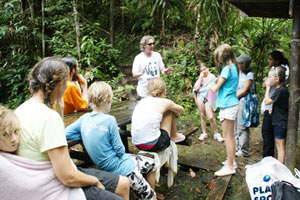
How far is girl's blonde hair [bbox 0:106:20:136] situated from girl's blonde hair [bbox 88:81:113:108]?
845 mm

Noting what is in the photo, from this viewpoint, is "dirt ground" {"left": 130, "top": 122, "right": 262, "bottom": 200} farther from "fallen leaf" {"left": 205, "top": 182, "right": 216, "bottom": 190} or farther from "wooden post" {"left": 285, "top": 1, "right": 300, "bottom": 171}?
"wooden post" {"left": 285, "top": 1, "right": 300, "bottom": 171}

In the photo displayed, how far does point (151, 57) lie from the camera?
4.64 metres

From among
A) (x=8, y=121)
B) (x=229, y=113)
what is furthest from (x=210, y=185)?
(x=8, y=121)

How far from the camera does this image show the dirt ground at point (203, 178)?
333 cm

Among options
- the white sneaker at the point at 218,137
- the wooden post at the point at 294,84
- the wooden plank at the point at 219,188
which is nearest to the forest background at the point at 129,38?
the white sneaker at the point at 218,137

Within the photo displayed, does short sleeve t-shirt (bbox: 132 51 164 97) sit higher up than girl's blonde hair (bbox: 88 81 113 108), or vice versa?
short sleeve t-shirt (bbox: 132 51 164 97)

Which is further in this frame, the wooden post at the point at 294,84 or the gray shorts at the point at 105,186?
the wooden post at the point at 294,84

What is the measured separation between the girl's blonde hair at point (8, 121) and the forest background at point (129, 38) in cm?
548

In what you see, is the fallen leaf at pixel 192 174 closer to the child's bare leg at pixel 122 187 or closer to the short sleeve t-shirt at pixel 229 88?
the short sleeve t-shirt at pixel 229 88

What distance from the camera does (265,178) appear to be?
2.58 metres

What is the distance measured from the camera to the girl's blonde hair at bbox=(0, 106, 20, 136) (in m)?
1.53

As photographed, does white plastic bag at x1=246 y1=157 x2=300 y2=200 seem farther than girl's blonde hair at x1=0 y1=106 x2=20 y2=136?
Yes

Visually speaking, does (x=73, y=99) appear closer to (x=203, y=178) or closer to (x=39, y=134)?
(x=39, y=134)

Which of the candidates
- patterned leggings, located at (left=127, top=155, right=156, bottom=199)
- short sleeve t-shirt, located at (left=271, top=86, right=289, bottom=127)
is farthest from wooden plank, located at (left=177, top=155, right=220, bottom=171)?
patterned leggings, located at (left=127, top=155, right=156, bottom=199)
